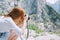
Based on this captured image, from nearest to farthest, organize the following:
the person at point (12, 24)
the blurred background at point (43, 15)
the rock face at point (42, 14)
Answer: the person at point (12, 24), the blurred background at point (43, 15), the rock face at point (42, 14)

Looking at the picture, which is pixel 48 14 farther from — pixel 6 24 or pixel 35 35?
pixel 6 24

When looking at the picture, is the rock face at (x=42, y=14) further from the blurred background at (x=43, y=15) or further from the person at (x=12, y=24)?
the person at (x=12, y=24)

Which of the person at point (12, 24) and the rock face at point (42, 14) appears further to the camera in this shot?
the rock face at point (42, 14)

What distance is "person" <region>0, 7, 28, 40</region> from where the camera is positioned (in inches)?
28.5

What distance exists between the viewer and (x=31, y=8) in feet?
18.5

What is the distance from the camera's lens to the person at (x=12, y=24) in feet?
2.37

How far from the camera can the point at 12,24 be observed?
728 millimetres

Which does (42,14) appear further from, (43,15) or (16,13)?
(16,13)

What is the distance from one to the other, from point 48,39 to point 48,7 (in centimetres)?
241

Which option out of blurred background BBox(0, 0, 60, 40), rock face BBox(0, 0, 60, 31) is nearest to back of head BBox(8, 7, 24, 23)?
blurred background BBox(0, 0, 60, 40)

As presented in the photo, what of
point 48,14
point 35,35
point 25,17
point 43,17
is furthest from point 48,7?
point 25,17

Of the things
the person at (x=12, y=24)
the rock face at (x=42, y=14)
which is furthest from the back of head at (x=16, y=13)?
the rock face at (x=42, y=14)

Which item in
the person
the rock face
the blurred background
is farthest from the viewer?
the rock face

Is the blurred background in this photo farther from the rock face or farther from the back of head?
the back of head
